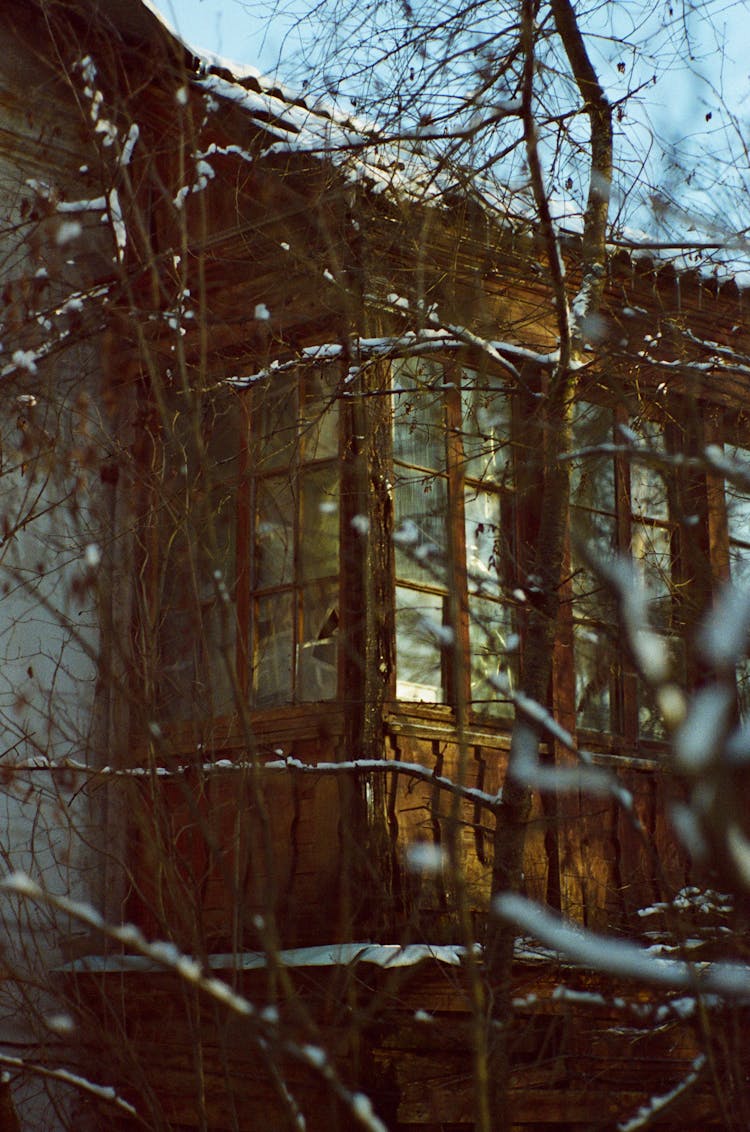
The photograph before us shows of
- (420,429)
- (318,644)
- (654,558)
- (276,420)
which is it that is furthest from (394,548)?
(654,558)

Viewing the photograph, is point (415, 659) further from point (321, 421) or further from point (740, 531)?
point (740, 531)

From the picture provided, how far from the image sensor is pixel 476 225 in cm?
589

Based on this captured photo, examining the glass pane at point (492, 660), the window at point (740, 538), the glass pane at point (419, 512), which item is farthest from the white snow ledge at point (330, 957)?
the window at point (740, 538)

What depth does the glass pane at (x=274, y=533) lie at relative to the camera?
6.80m

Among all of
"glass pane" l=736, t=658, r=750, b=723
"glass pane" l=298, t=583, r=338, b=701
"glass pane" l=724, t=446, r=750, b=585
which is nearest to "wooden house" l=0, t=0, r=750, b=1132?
"glass pane" l=298, t=583, r=338, b=701

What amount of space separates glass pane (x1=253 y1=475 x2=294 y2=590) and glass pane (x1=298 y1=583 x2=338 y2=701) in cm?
21

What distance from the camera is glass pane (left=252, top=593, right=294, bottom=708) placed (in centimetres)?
665

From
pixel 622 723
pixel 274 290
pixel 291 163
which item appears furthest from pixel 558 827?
pixel 291 163

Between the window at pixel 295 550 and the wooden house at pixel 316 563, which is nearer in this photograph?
the wooden house at pixel 316 563

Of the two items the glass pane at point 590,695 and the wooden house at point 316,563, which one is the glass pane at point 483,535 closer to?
the wooden house at point 316,563

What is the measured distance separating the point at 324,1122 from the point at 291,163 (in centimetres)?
415

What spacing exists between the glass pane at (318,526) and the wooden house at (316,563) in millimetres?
16

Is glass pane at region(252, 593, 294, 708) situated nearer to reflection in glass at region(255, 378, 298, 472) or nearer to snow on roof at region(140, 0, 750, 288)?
reflection in glass at region(255, 378, 298, 472)

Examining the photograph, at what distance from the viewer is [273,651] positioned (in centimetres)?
673
